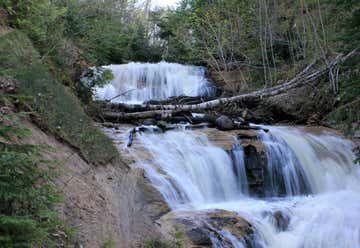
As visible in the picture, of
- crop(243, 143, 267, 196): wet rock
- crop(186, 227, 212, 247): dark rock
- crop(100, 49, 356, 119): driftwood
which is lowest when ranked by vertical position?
crop(186, 227, 212, 247): dark rock

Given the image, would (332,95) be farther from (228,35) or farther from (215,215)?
(215,215)

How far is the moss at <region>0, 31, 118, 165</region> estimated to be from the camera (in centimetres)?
514

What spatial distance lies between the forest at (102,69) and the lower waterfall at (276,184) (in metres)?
0.95

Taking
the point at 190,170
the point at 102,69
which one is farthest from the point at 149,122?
the point at 190,170

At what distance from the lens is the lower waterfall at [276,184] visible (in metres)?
6.23

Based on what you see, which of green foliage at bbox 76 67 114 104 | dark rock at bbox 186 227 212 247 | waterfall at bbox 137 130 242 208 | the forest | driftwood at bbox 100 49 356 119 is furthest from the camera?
driftwood at bbox 100 49 356 119

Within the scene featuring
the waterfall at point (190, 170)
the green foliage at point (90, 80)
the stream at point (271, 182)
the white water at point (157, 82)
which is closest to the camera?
the stream at point (271, 182)

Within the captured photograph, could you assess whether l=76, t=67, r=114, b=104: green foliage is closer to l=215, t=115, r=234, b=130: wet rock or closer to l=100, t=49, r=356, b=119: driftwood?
l=100, t=49, r=356, b=119: driftwood

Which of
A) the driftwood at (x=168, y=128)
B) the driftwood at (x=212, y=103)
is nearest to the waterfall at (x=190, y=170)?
the driftwood at (x=168, y=128)

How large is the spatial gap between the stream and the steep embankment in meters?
0.91

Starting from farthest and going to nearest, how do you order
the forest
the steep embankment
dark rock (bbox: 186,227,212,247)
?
dark rock (bbox: 186,227,212,247) → the steep embankment → the forest

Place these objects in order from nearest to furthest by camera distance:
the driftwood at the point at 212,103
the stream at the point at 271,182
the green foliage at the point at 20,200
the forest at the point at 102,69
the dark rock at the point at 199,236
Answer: the green foliage at the point at 20,200, the forest at the point at 102,69, the dark rock at the point at 199,236, the stream at the point at 271,182, the driftwood at the point at 212,103

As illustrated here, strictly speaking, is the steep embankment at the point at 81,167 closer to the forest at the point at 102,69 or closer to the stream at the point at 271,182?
the forest at the point at 102,69

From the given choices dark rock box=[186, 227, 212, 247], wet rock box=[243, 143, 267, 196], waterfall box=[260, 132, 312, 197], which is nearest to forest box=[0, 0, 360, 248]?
dark rock box=[186, 227, 212, 247]
